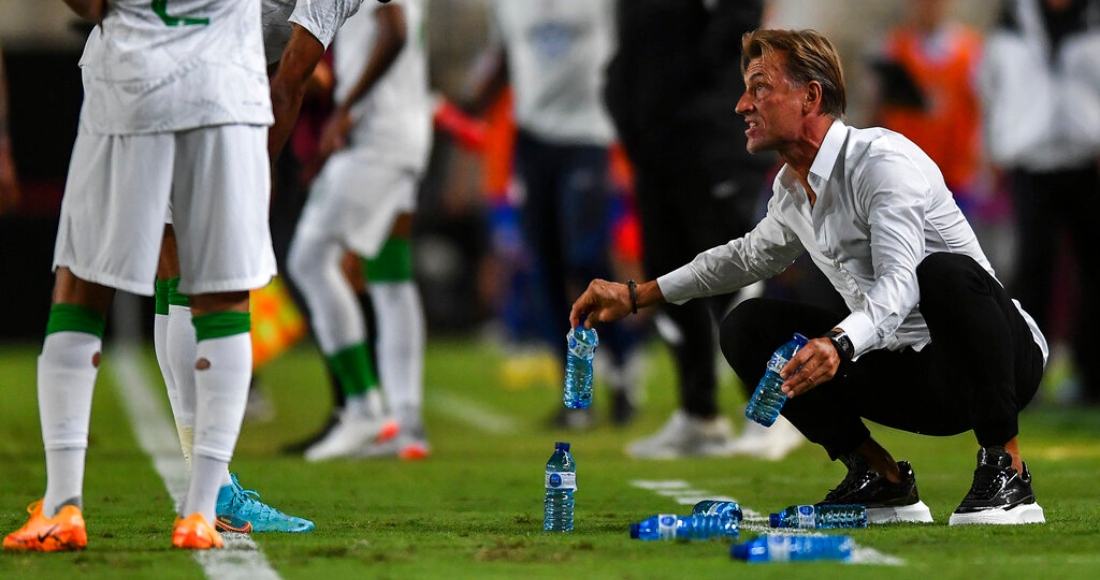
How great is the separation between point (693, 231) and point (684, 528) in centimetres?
351

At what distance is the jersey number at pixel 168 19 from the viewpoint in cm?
436

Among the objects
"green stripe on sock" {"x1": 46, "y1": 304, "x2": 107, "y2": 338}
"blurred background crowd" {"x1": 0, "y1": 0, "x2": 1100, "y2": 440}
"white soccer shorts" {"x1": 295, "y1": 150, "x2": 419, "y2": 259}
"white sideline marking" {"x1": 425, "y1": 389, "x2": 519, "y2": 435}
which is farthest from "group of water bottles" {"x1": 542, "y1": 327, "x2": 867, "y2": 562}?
"white sideline marking" {"x1": 425, "y1": 389, "x2": 519, "y2": 435}

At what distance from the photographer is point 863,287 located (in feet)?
16.2

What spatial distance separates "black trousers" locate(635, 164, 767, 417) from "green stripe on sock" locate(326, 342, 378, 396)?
1.36m

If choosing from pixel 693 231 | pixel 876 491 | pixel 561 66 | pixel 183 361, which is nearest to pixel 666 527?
pixel 876 491

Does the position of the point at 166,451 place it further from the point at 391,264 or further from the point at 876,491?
the point at 876,491

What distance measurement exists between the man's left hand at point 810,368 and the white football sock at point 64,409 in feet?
5.71

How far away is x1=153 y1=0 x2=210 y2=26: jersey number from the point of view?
4363mm

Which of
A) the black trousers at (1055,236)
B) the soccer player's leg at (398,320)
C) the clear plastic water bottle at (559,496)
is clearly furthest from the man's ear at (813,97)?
the black trousers at (1055,236)

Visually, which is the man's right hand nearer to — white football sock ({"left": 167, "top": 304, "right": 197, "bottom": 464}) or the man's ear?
the man's ear

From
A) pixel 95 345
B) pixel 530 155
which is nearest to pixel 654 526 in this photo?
pixel 95 345

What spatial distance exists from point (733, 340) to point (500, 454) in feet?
10.2

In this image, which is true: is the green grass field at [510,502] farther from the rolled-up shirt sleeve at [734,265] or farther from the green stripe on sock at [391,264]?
the green stripe on sock at [391,264]

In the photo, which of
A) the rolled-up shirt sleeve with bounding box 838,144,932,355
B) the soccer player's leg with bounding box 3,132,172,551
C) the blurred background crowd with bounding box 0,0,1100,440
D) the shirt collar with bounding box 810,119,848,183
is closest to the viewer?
the soccer player's leg with bounding box 3,132,172,551
